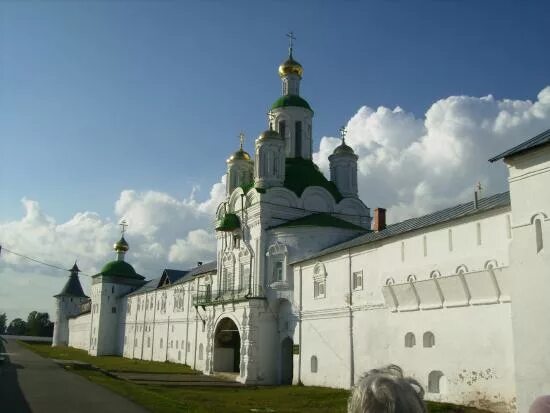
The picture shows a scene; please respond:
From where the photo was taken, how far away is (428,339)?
632 inches

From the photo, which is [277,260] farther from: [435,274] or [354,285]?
[435,274]

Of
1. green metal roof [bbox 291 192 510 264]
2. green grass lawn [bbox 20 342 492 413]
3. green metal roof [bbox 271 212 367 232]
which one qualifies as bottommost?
green grass lawn [bbox 20 342 492 413]

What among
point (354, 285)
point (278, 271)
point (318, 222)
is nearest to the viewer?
point (354, 285)

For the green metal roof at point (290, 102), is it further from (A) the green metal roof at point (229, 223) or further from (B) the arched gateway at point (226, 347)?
(B) the arched gateway at point (226, 347)

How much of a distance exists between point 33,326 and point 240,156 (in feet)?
301

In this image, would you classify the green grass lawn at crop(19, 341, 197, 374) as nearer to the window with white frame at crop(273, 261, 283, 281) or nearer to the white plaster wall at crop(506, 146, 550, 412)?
the window with white frame at crop(273, 261, 283, 281)

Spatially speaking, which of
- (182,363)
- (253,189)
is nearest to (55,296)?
(182,363)

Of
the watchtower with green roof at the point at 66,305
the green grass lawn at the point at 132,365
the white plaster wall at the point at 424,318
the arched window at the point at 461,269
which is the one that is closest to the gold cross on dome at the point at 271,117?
the white plaster wall at the point at 424,318

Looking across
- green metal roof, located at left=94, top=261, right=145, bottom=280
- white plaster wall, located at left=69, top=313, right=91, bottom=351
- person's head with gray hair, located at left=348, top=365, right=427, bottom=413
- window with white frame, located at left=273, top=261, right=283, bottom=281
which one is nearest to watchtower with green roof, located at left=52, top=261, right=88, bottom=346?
white plaster wall, located at left=69, top=313, right=91, bottom=351

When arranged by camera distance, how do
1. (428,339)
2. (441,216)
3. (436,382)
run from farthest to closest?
(441,216) → (428,339) → (436,382)

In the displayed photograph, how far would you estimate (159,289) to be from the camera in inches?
1654

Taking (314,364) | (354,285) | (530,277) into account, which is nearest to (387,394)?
(530,277)

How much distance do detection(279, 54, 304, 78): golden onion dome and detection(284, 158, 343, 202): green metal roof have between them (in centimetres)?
499

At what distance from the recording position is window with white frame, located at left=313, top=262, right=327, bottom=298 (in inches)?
861
